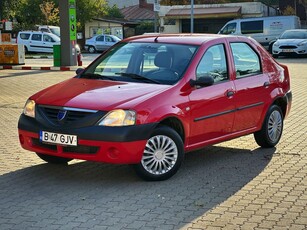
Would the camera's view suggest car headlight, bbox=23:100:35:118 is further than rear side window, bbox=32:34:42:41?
No

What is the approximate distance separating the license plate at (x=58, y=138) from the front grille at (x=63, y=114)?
0.46ft

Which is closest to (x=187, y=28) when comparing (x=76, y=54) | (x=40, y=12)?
(x=40, y=12)

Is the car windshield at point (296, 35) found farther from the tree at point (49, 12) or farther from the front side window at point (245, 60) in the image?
the tree at point (49, 12)

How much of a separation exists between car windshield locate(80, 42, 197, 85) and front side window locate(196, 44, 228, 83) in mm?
188

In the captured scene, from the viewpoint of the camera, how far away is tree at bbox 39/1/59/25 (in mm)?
49175

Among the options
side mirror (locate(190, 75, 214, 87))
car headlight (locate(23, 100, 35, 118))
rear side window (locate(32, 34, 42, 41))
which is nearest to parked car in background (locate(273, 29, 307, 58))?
rear side window (locate(32, 34, 42, 41))

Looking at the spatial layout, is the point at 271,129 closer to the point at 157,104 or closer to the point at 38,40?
the point at 157,104

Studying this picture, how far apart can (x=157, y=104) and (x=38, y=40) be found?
3494cm

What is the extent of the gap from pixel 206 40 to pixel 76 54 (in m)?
16.6

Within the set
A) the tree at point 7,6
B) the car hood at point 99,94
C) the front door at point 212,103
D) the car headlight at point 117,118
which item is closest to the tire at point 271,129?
the front door at point 212,103

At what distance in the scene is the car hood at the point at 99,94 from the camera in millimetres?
5746

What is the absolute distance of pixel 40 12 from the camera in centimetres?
5216

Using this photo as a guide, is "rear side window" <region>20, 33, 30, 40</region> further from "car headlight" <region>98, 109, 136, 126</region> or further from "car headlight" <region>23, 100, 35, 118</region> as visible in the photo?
"car headlight" <region>98, 109, 136, 126</region>

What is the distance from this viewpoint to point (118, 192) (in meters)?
5.64
